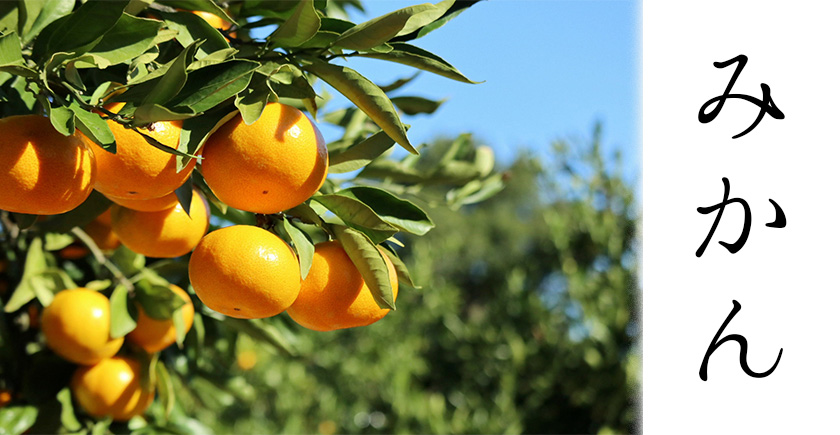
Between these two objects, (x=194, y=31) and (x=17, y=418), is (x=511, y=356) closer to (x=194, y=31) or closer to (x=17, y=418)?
(x=17, y=418)

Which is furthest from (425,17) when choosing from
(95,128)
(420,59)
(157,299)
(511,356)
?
(511,356)

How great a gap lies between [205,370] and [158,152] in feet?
2.32

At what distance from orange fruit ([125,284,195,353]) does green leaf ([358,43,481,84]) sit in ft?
1.33

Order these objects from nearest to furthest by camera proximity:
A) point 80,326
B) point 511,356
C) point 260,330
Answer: point 80,326, point 260,330, point 511,356

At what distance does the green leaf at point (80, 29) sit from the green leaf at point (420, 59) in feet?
0.59

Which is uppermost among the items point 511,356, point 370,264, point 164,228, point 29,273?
point 370,264

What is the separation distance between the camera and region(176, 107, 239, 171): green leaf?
449mm

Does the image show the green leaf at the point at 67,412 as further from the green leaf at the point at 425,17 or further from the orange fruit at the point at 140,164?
the green leaf at the point at 425,17

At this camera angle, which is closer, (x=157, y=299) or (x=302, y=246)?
(x=302, y=246)

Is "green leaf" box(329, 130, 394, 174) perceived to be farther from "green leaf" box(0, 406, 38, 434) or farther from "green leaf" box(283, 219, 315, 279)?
"green leaf" box(0, 406, 38, 434)

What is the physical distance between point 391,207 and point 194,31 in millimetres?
214

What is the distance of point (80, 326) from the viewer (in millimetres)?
726
